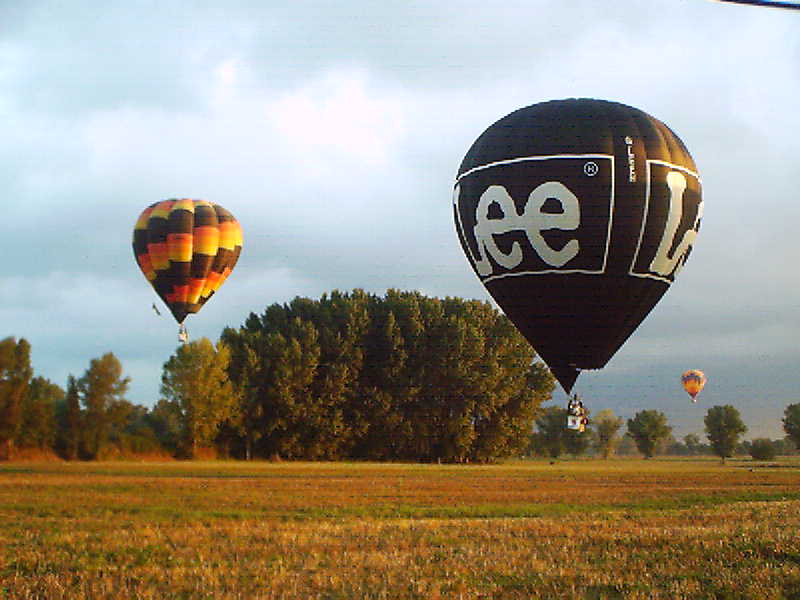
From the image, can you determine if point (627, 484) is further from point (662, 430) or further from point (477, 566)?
point (662, 430)

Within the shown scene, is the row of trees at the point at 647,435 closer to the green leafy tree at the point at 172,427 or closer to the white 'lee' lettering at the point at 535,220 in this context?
the green leafy tree at the point at 172,427

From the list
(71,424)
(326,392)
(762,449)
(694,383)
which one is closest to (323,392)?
(326,392)

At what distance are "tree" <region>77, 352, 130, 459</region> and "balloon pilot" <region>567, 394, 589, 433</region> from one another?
5852 centimetres

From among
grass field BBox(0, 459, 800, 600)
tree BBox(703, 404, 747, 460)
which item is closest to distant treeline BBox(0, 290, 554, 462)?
grass field BBox(0, 459, 800, 600)

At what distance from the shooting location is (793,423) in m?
123

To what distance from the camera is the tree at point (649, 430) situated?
144000 mm

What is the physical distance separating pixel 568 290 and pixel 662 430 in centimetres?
13037

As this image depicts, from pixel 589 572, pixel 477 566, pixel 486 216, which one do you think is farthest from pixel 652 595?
pixel 486 216

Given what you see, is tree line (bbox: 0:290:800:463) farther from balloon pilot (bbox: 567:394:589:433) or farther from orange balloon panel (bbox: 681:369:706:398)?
balloon pilot (bbox: 567:394:589:433)

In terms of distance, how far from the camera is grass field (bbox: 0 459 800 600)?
13766mm

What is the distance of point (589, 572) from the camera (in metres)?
15.0

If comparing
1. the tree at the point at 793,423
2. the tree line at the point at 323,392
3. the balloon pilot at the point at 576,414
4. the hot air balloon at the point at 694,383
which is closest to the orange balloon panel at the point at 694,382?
the hot air balloon at the point at 694,383

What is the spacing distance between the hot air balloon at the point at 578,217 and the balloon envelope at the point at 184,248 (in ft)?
84.2

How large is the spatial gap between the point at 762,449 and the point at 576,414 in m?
93.1
